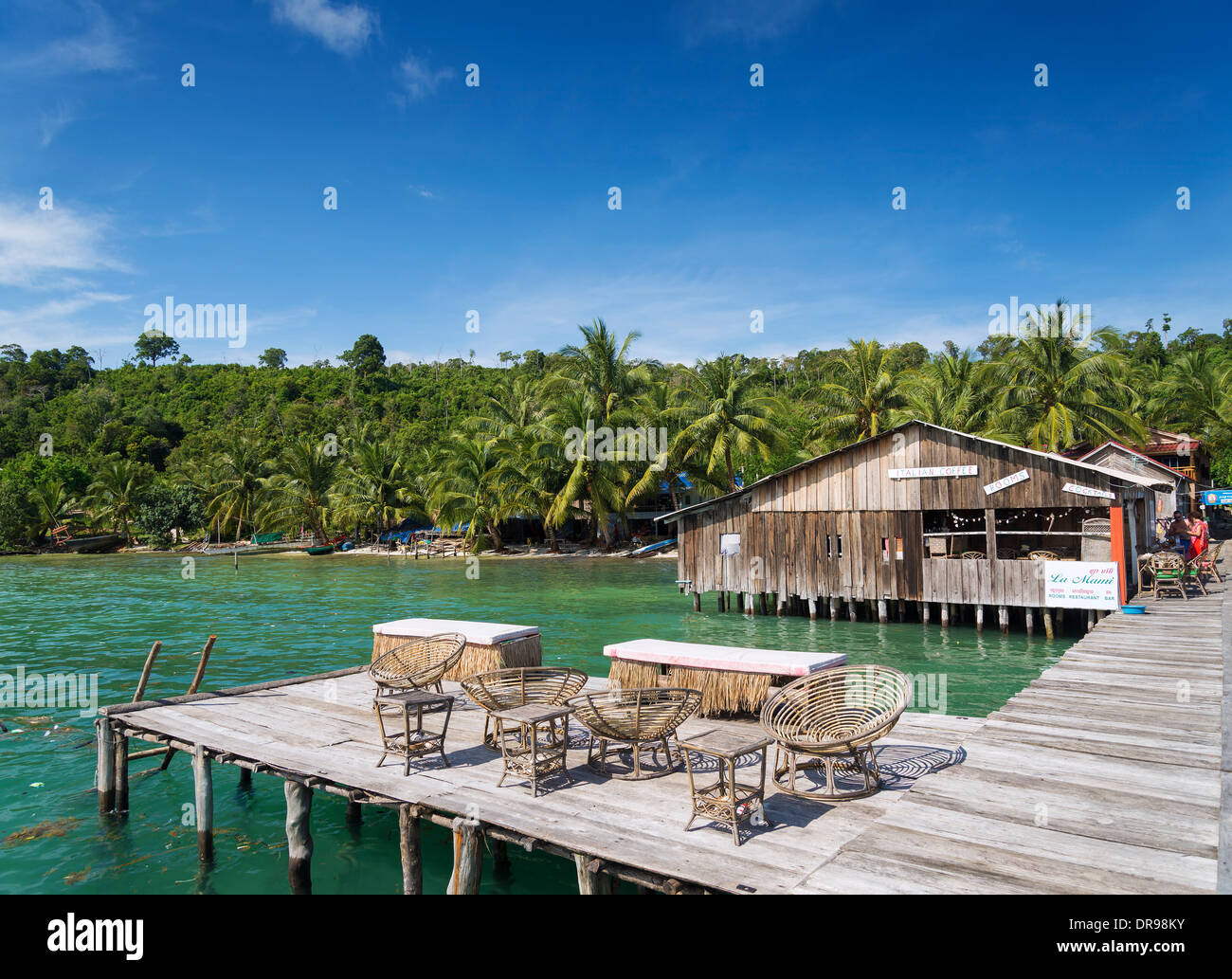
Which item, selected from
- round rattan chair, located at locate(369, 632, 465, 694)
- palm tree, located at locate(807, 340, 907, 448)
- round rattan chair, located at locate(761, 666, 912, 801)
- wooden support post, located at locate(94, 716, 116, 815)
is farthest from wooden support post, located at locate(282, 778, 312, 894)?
palm tree, located at locate(807, 340, 907, 448)

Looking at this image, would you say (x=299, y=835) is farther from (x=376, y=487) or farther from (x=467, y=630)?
(x=376, y=487)

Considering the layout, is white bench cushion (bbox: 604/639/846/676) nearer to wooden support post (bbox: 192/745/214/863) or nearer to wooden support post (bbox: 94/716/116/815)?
wooden support post (bbox: 192/745/214/863)

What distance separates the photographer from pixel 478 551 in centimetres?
5712

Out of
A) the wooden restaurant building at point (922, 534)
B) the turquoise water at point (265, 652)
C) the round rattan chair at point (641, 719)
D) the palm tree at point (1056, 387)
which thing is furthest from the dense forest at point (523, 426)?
the round rattan chair at point (641, 719)

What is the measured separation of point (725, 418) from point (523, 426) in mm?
16981

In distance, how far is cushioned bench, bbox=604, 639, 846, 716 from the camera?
9.11 m

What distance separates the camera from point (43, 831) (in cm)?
1010

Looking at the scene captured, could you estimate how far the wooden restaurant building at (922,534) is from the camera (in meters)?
20.5

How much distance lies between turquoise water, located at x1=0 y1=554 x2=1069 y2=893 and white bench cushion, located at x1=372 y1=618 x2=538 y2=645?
2664 millimetres

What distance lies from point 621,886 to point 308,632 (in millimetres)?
20420

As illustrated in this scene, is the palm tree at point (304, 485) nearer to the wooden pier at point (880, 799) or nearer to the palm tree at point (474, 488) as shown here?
the palm tree at point (474, 488)

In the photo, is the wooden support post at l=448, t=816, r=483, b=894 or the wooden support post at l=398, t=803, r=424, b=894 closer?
the wooden support post at l=448, t=816, r=483, b=894

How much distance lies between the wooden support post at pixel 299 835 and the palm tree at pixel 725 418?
39.0m
